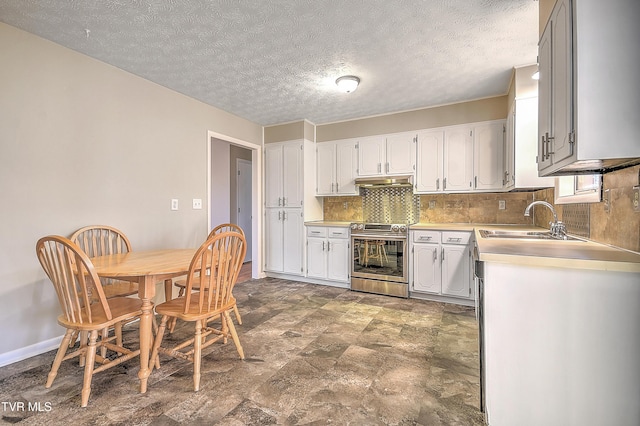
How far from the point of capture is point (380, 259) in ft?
12.3

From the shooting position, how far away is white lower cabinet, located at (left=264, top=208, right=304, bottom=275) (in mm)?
4375

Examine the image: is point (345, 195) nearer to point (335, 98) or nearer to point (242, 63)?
point (335, 98)

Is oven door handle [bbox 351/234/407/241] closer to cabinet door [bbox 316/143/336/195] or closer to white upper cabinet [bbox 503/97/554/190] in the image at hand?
cabinet door [bbox 316/143/336/195]

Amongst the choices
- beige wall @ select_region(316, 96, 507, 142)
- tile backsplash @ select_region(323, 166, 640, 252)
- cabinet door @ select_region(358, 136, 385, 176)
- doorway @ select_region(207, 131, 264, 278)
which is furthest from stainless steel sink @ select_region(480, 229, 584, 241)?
doorway @ select_region(207, 131, 264, 278)

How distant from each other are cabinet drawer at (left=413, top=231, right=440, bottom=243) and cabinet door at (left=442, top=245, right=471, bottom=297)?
131mm

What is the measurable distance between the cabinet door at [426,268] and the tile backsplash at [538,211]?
69cm

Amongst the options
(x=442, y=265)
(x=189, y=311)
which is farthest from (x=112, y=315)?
(x=442, y=265)

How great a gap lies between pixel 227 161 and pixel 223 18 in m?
3.76

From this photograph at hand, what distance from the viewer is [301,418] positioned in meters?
1.55

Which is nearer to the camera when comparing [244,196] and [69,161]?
[69,161]

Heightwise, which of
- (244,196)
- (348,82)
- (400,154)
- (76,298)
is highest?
(348,82)

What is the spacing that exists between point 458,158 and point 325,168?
187 cm

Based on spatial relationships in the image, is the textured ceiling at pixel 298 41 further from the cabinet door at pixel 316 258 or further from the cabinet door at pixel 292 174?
the cabinet door at pixel 316 258

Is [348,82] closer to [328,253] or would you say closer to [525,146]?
[525,146]
